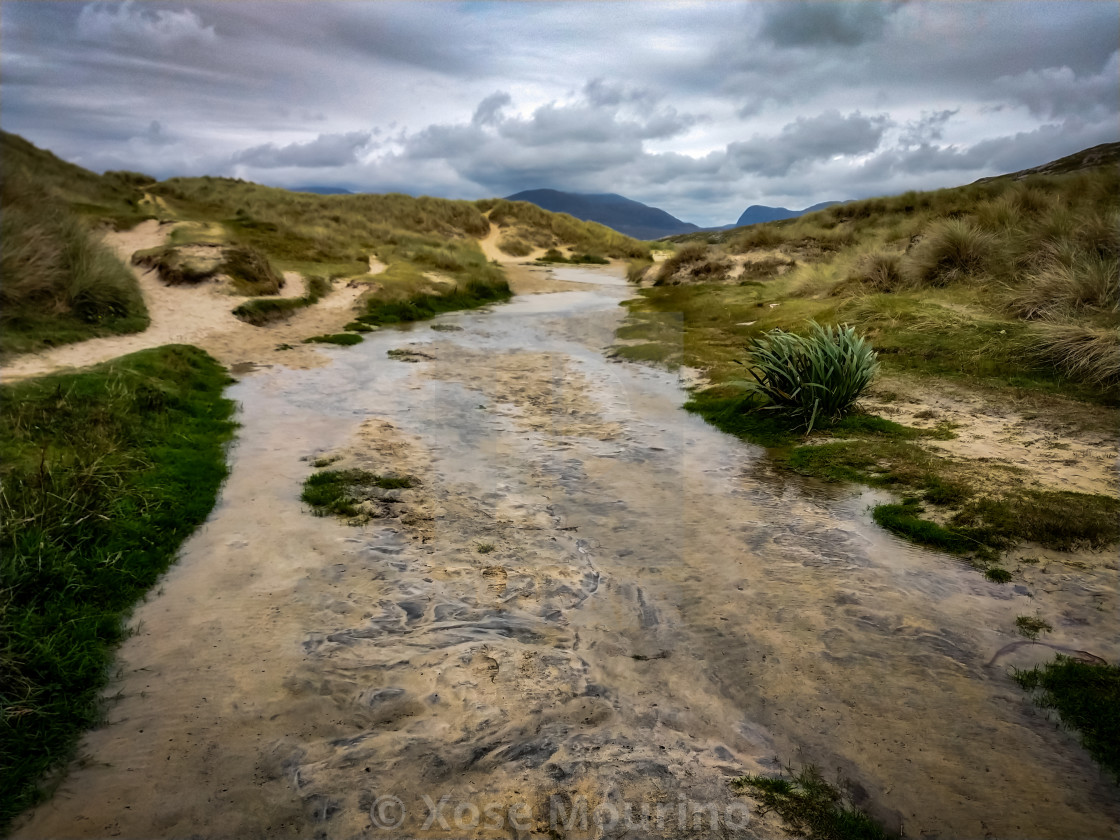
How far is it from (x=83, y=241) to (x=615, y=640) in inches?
494

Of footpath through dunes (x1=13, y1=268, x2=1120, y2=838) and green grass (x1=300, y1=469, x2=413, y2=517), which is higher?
green grass (x1=300, y1=469, x2=413, y2=517)

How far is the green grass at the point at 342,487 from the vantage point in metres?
5.21

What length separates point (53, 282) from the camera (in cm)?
985

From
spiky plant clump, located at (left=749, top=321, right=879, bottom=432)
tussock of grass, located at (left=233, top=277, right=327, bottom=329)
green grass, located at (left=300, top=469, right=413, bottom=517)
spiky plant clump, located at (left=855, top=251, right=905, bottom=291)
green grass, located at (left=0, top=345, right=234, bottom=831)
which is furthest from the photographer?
tussock of grass, located at (left=233, top=277, right=327, bottom=329)

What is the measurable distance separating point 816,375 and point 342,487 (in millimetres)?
5175

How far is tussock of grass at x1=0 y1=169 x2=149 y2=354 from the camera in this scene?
891cm

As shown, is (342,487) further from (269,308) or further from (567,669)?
(269,308)

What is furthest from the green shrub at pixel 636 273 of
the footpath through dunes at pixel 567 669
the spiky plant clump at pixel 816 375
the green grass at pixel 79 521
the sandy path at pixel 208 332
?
the footpath through dunes at pixel 567 669

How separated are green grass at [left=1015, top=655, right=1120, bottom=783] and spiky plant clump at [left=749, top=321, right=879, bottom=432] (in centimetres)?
390

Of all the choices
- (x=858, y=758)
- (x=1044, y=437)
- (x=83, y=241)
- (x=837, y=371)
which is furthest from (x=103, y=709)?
(x=83, y=241)

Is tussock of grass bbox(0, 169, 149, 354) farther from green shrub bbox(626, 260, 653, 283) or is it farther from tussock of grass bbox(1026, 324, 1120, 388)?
green shrub bbox(626, 260, 653, 283)

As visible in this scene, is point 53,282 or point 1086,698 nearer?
point 1086,698

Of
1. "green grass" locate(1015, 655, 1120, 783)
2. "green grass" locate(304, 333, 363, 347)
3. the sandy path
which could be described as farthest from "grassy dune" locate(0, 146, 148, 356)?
"green grass" locate(1015, 655, 1120, 783)

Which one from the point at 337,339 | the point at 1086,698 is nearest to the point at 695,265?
the point at 337,339
